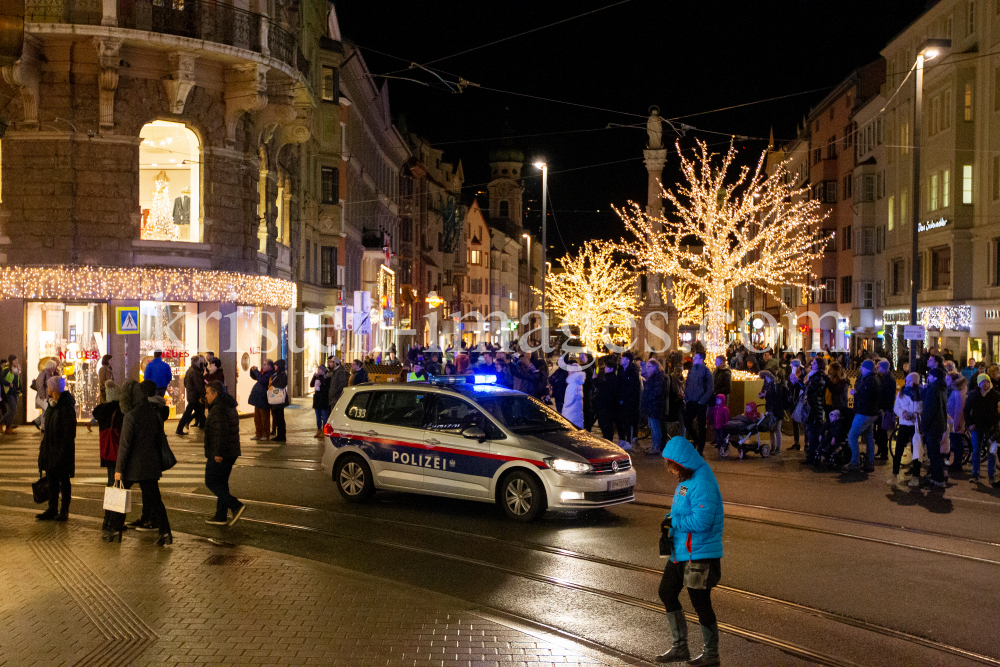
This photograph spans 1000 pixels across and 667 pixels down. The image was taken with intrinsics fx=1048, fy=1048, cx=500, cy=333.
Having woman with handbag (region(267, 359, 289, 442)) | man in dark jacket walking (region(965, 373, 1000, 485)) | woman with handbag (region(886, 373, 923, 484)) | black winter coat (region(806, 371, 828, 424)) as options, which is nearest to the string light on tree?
woman with handbag (region(267, 359, 289, 442))

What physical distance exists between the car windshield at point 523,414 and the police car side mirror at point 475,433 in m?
0.29

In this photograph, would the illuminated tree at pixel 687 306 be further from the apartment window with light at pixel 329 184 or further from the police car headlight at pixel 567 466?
the police car headlight at pixel 567 466

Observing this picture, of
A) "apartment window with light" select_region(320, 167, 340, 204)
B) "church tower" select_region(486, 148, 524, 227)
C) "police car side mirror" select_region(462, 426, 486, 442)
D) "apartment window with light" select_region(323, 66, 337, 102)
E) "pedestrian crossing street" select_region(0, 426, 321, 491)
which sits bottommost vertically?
"pedestrian crossing street" select_region(0, 426, 321, 491)

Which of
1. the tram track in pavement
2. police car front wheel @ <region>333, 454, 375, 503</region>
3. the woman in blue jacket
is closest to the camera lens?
the woman in blue jacket

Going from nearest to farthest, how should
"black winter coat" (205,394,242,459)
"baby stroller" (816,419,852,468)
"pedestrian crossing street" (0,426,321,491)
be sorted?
1. "black winter coat" (205,394,242,459)
2. "pedestrian crossing street" (0,426,321,491)
3. "baby stroller" (816,419,852,468)

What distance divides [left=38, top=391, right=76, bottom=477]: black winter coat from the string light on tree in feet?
50.1

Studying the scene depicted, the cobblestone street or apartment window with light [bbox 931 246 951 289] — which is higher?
apartment window with light [bbox 931 246 951 289]

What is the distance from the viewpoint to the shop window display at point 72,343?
2548 centimetres

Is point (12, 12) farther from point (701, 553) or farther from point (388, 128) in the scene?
point (388, 128)

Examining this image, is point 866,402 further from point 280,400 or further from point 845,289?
point 845,289

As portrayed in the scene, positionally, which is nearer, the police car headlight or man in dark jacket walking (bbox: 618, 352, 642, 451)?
the police car headlight

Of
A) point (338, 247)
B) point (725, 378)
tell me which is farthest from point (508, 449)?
point (338, 247)

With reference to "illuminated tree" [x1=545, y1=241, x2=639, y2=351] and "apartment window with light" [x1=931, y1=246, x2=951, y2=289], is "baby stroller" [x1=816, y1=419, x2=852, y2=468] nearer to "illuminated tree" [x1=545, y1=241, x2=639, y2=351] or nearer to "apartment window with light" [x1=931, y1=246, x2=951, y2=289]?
"apartment window with light" [x1=931, y1=246, x2=951, y2=289]

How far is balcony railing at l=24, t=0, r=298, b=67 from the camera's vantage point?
81.0ft
